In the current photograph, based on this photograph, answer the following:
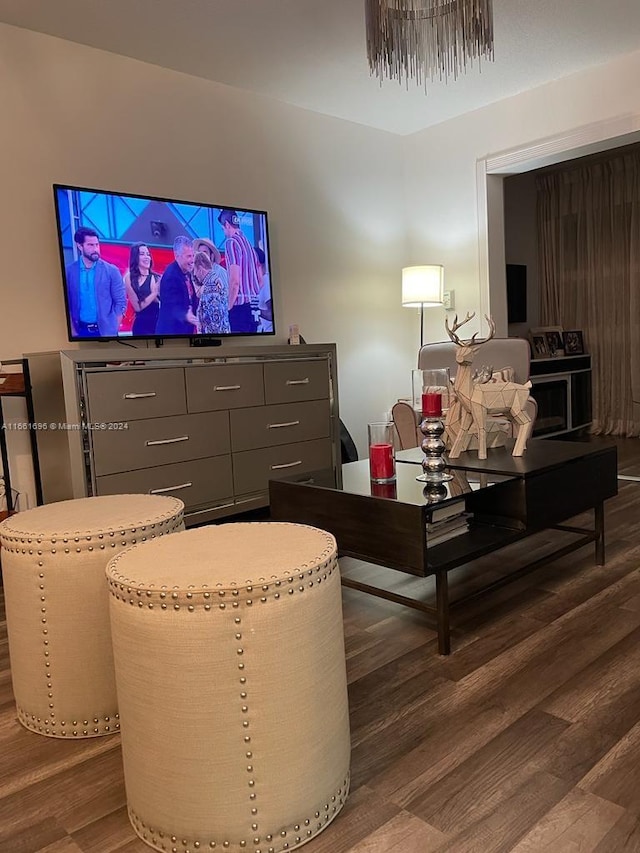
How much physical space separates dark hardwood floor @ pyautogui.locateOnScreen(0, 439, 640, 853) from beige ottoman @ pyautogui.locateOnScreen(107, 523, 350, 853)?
0.07m

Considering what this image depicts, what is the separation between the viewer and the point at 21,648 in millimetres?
1603

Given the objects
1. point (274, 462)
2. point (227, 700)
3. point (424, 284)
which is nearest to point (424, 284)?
point (424, 284)

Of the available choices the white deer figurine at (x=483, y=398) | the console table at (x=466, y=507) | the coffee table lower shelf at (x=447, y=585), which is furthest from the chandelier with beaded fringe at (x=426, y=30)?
the coffee table lower shelf at (x=447, y=585)

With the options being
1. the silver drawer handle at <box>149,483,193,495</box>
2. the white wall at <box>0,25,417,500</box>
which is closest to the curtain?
the white wall at <box>0,25,417,500</box>

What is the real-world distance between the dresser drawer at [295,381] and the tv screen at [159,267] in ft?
1.40

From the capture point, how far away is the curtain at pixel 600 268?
5.88 m

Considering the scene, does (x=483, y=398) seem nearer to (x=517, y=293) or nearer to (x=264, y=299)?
(x=264, y=299)

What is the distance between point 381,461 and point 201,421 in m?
1.31

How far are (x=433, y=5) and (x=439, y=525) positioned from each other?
183 centimetres

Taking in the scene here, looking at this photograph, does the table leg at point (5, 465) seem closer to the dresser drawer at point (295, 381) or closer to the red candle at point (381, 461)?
the dresser drawer at point (295, 381)

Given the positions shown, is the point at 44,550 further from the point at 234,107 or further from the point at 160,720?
the point at 234,107

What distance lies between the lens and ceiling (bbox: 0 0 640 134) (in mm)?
3113

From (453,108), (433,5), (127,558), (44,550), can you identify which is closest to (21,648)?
(44,550)

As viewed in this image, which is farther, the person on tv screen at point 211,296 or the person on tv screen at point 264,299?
the person on tv screen at point 264,299
